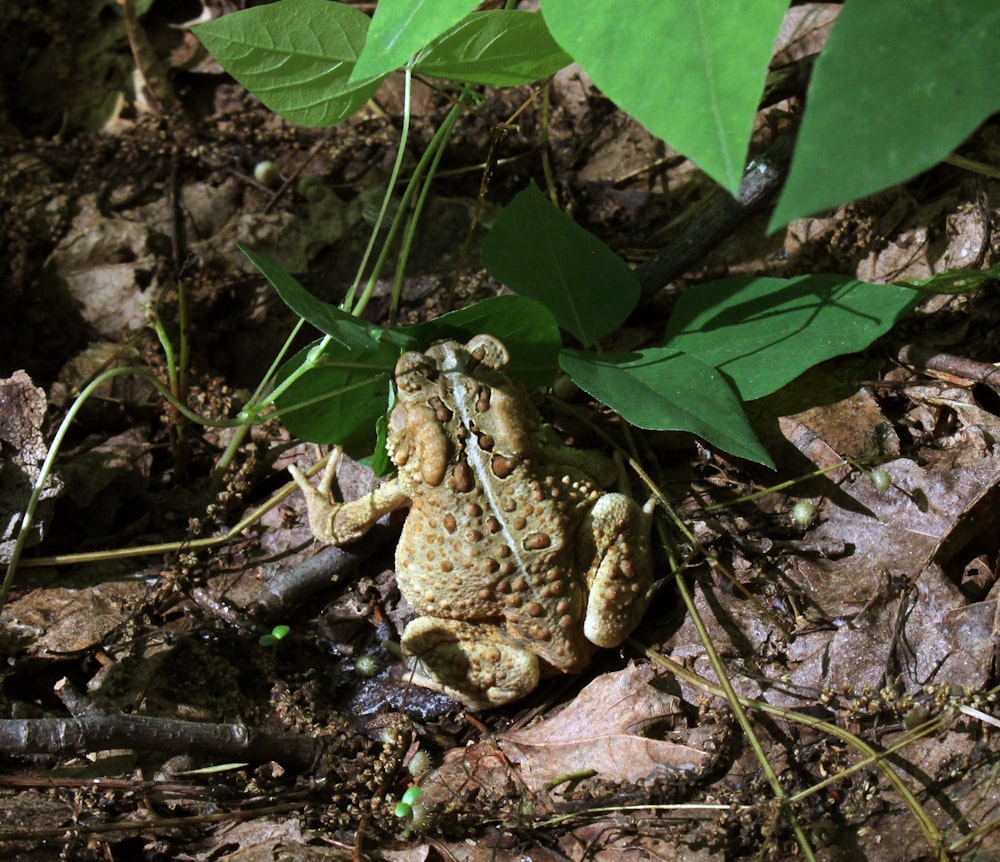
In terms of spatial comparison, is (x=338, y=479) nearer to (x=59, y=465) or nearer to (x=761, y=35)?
(x=59, y=465)

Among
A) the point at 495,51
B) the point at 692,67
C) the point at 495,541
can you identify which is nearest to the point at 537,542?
the point at 495,541

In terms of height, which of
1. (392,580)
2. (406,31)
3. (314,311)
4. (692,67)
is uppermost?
(406,31)

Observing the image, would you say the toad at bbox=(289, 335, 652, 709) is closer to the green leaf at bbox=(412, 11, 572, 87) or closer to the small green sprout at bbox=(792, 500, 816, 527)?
the small green sprout at bbox=(792, 500, 816, 527)

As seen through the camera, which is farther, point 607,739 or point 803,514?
point 803,514

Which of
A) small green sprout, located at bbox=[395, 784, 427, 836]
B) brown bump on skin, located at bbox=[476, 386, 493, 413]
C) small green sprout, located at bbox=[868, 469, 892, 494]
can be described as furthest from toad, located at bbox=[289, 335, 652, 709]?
small green sprout, located at bbox=[868, 469, 892, 494]

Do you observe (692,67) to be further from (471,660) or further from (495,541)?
(471,660)

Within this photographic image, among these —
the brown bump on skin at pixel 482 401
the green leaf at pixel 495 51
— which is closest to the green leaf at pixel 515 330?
the brown bump on skin at pixel 482 401

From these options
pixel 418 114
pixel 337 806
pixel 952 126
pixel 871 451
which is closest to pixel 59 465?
pixel 337 806
